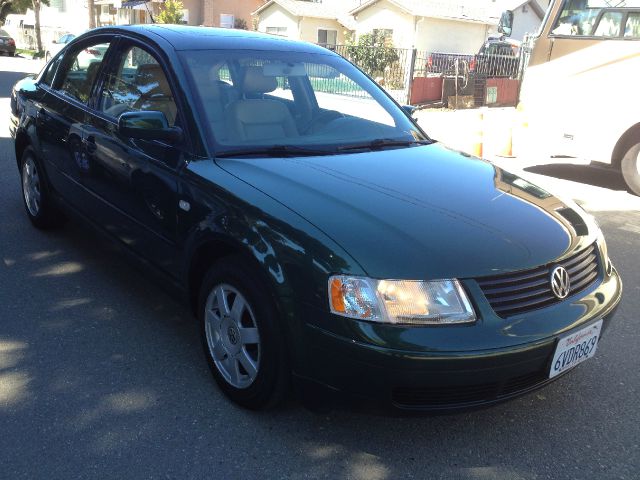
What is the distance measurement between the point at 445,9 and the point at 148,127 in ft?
110

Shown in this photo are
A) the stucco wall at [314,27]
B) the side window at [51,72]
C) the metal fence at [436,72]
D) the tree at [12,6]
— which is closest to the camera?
the side window at [51,72]

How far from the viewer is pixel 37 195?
5316mm

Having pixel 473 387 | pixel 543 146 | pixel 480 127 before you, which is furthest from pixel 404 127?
pixel 480 127

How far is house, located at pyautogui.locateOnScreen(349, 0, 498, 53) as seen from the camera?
32.6 meters

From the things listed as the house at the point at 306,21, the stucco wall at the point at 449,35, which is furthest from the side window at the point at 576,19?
the house at the point at 306,21

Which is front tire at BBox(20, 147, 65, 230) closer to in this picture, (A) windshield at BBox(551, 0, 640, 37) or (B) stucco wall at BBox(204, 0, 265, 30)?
(A) windshield at BBox(551, 0, 640, 37)

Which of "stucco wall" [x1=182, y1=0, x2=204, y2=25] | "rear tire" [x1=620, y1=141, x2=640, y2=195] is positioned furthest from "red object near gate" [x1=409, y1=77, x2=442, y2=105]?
"stucco wall" [x1=182, y1=0, x2=204, y2=25]

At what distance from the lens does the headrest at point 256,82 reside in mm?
3736

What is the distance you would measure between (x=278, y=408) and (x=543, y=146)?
6.52m

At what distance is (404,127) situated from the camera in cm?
411

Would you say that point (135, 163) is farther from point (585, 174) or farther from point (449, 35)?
point (449, 35)

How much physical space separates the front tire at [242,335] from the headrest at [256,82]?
1213 millimetres

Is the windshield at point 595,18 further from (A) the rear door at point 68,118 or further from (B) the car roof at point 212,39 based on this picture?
(A) the rear door at point 68,118

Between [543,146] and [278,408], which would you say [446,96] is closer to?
[543,146]
